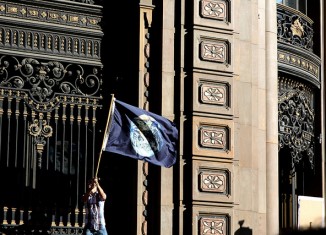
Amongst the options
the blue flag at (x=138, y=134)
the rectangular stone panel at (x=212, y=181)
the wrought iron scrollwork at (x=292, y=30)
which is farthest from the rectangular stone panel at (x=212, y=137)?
the wrought iron scrollwork at (x=292, y=30)

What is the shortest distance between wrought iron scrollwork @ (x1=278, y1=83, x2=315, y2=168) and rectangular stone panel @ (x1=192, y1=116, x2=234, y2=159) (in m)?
2.80

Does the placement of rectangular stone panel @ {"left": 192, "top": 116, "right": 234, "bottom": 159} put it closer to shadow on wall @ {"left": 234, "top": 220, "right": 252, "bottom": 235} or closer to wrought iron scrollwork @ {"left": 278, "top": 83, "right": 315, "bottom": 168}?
shadow on wall @ {"left": 234, "top": 220, "right": 252, "bottom": 235}

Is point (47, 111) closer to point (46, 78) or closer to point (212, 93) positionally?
point (46, 78)

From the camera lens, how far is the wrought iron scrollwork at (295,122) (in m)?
15.6

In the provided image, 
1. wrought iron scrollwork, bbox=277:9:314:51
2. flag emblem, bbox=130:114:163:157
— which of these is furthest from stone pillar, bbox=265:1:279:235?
flag emblem, bbox=130:114:163:157

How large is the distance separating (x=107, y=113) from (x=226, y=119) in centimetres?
191

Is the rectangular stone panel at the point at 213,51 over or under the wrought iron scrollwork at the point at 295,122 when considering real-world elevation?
over

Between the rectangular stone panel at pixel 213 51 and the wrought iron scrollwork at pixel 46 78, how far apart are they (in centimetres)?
169

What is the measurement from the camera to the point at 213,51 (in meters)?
12.9

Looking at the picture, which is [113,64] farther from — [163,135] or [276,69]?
[276,69]

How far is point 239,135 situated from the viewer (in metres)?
13.1

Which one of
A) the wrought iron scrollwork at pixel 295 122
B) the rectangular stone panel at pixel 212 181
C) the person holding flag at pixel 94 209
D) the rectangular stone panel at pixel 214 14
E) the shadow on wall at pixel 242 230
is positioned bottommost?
the shadow on wall at pixel 242 230

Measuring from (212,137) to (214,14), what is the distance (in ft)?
6.63

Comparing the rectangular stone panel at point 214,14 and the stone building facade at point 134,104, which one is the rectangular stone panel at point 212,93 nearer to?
the stone building facade at point 134,104
